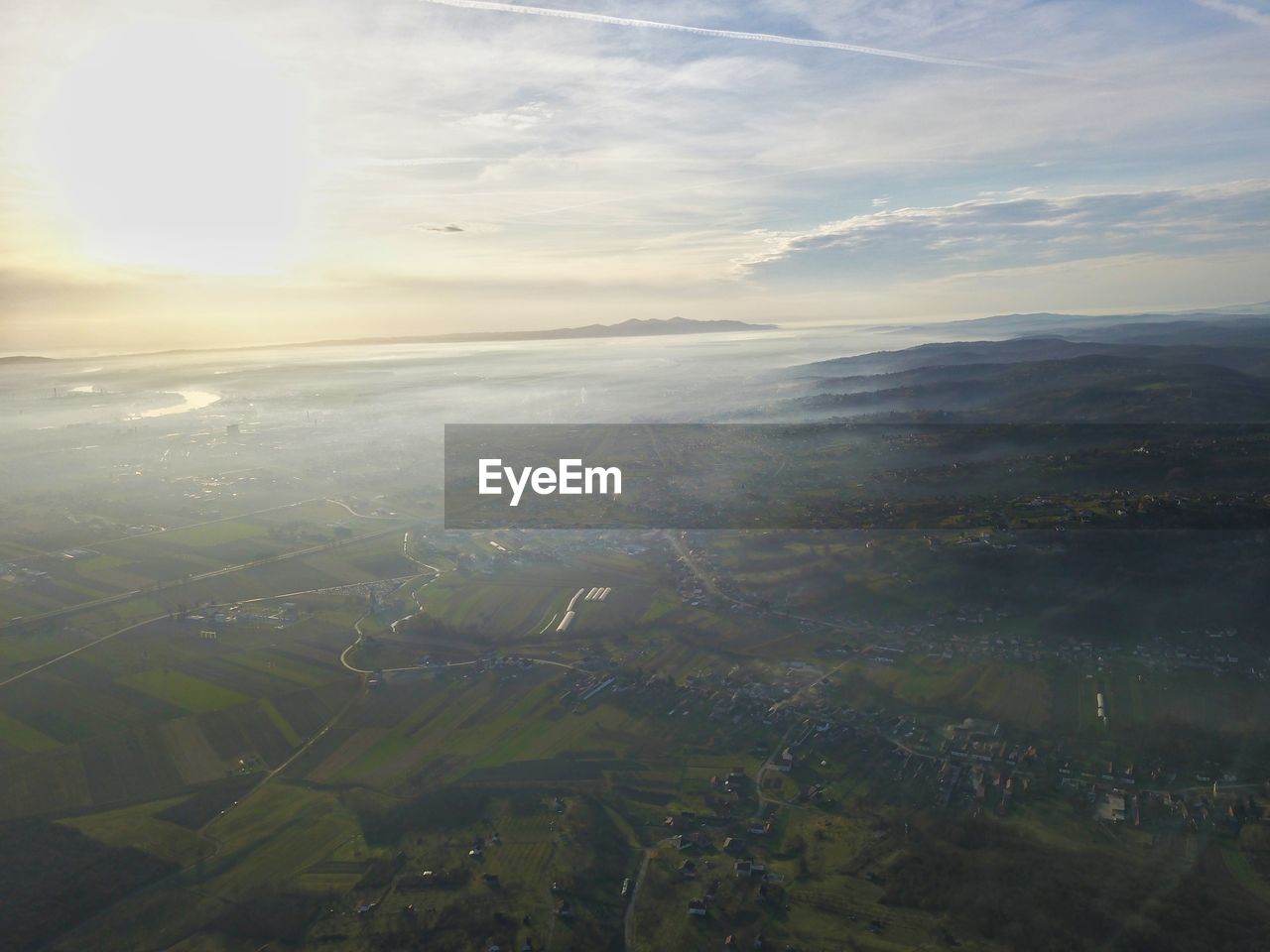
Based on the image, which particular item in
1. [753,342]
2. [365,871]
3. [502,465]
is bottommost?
[365,871]

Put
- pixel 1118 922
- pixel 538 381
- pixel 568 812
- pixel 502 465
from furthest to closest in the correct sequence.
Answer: pixel 538 381 < pixel 502 465 < pixel 568 812 < pixel 1118 922

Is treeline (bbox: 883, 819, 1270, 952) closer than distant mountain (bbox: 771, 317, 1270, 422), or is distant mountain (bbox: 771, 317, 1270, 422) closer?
treeline (bbox: 883, 819, 1270, 952)

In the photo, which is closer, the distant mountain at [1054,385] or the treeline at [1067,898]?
the treeline at [1067,898]

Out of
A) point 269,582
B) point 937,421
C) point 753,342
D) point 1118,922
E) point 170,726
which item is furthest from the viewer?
point 753,342

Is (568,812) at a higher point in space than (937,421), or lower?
lower

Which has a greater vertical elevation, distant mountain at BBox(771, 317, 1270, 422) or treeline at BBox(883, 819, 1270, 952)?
distant mountain at BBox(771, 317, 1270, 422)

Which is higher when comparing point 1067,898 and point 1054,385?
point 1054,385

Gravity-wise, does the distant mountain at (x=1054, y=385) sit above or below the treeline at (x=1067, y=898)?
above

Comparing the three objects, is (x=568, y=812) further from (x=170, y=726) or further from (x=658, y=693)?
(x=170, y=726)

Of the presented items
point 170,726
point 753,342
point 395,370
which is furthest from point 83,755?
point 753,342

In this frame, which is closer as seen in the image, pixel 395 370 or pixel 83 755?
pixel 83 755

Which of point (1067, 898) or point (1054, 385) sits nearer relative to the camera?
point (1067, 898)
